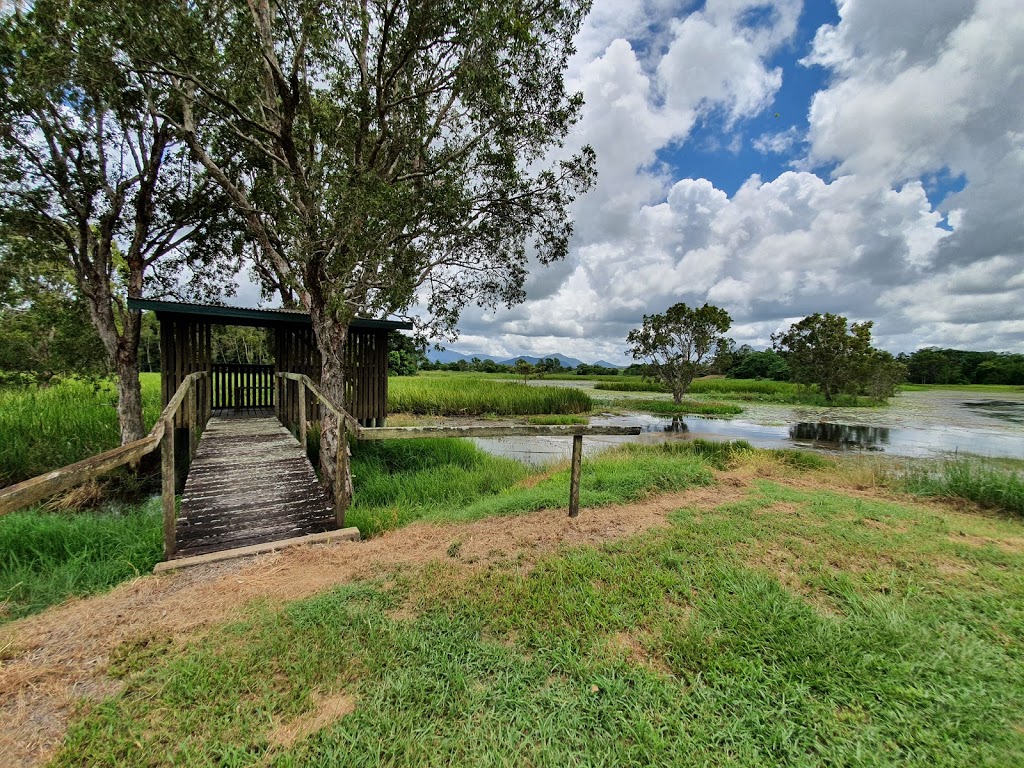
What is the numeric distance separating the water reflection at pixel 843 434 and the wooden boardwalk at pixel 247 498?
15.1 metres

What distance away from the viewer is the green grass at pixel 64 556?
3.31 metres

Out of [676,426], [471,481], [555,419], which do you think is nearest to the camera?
[471,481]

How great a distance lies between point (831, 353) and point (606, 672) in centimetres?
3041

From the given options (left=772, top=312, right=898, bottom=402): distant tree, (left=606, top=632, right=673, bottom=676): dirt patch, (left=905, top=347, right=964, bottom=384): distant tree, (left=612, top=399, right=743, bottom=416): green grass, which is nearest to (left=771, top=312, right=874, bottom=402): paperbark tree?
(left=772, top=312, right=898, bottom=402): distant tree

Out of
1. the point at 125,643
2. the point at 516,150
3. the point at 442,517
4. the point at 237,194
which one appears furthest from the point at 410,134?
the point at 125,643

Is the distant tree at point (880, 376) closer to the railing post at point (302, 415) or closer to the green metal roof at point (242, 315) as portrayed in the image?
the green metal roof at point (242, 315)

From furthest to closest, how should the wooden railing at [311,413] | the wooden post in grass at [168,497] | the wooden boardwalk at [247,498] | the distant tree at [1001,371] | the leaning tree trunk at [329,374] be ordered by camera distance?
the distant tree at [1001,371], the leaning tree trunk at [329,374], the wooden railing at [311,413], the wooden boardwalk at [247,498], the wooden post in grass at [168,497]

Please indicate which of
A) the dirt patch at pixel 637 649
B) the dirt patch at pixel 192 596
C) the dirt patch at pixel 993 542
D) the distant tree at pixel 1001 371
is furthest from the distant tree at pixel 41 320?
the distant tree at pixel 1001 371

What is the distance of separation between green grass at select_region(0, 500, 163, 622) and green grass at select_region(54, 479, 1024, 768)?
5.94 ft

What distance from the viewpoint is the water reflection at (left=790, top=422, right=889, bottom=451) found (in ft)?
44.0

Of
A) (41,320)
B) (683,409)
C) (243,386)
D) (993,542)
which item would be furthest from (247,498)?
(683,409)

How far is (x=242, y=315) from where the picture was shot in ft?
27.3

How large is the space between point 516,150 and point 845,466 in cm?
950

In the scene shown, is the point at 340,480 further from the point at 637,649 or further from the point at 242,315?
the point at 242,315
